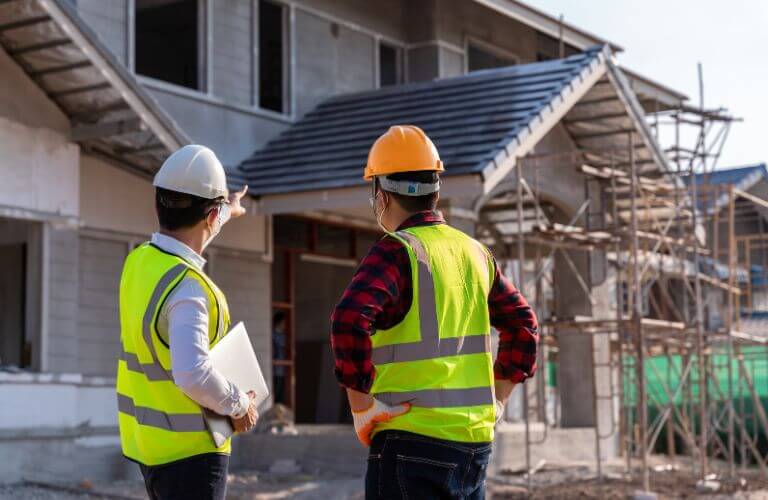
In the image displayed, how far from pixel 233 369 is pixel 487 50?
18.7 m

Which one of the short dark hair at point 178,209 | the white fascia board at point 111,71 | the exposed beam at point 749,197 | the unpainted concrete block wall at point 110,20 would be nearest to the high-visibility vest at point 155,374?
the short dark hair at point 178,209

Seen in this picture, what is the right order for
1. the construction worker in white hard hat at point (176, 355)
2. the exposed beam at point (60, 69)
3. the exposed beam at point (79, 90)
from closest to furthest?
the construction worker in white hard hat at point (176, 355) → the exposed beam at point (60, 69) → the exposed beam at point (79, 90)

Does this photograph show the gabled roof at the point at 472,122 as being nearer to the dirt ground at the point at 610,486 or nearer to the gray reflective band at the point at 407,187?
the dirt ground at the point at 610,486

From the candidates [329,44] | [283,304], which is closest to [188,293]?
[283,304]

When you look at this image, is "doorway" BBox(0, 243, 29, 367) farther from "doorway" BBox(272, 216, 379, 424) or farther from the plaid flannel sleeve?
the plaid flannel sleeve

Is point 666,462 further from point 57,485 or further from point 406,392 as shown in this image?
point 406,392

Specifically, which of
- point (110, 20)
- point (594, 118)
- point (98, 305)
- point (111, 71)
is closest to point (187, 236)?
point (111, 71)

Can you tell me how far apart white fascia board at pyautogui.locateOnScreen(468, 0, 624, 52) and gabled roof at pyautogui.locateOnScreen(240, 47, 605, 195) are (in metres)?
3.79

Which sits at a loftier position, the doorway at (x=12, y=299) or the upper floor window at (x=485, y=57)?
the upper floor window at (x=485, y=57)

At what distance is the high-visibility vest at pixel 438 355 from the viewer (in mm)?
3971

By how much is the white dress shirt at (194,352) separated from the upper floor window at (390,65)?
55.3 ft

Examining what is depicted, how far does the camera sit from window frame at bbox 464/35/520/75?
21.7m

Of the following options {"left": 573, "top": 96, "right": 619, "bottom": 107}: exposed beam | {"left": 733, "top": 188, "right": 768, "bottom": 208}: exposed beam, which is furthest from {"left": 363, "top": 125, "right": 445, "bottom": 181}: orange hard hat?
{"left": 733, "top": 188, "right": 768, "bottom": 208}: exposed beam

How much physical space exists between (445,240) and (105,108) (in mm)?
9672
